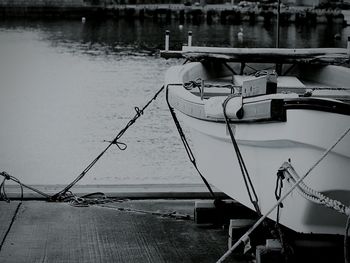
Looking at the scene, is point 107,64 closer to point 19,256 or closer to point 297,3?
point 19,256

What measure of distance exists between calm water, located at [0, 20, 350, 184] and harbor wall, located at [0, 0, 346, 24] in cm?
3057

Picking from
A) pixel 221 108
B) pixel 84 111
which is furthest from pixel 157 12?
pixel 221 108

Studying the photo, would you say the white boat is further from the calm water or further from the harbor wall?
the harbor wall

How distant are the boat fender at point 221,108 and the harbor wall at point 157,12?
8551 centimetres

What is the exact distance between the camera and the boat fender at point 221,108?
6.15 metres

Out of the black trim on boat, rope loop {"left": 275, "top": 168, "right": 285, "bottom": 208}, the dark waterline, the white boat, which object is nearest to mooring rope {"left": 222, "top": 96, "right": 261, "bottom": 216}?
the white boat

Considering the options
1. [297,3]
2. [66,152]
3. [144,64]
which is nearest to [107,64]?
[144,64]

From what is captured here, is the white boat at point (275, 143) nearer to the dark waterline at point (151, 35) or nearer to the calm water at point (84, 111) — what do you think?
the calm water at point (84, 111)

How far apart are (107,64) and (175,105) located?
115ft

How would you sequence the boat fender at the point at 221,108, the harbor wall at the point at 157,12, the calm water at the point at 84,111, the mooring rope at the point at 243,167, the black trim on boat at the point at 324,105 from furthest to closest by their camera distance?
the harbor wall at the point at 157,12, the calm water at the point at 84,111, the mooring rope at the point at 243,167, the boat fender at the point at 221,108, the black trim on boat at the point at 324,105

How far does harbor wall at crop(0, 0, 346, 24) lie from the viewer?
92562 millimetres

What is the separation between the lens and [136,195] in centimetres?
873

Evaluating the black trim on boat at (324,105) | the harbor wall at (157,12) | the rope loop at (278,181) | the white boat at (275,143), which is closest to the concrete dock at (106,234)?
the white boat at (275,143)

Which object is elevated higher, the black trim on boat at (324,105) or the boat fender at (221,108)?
the black trim on boat at (324,105)
